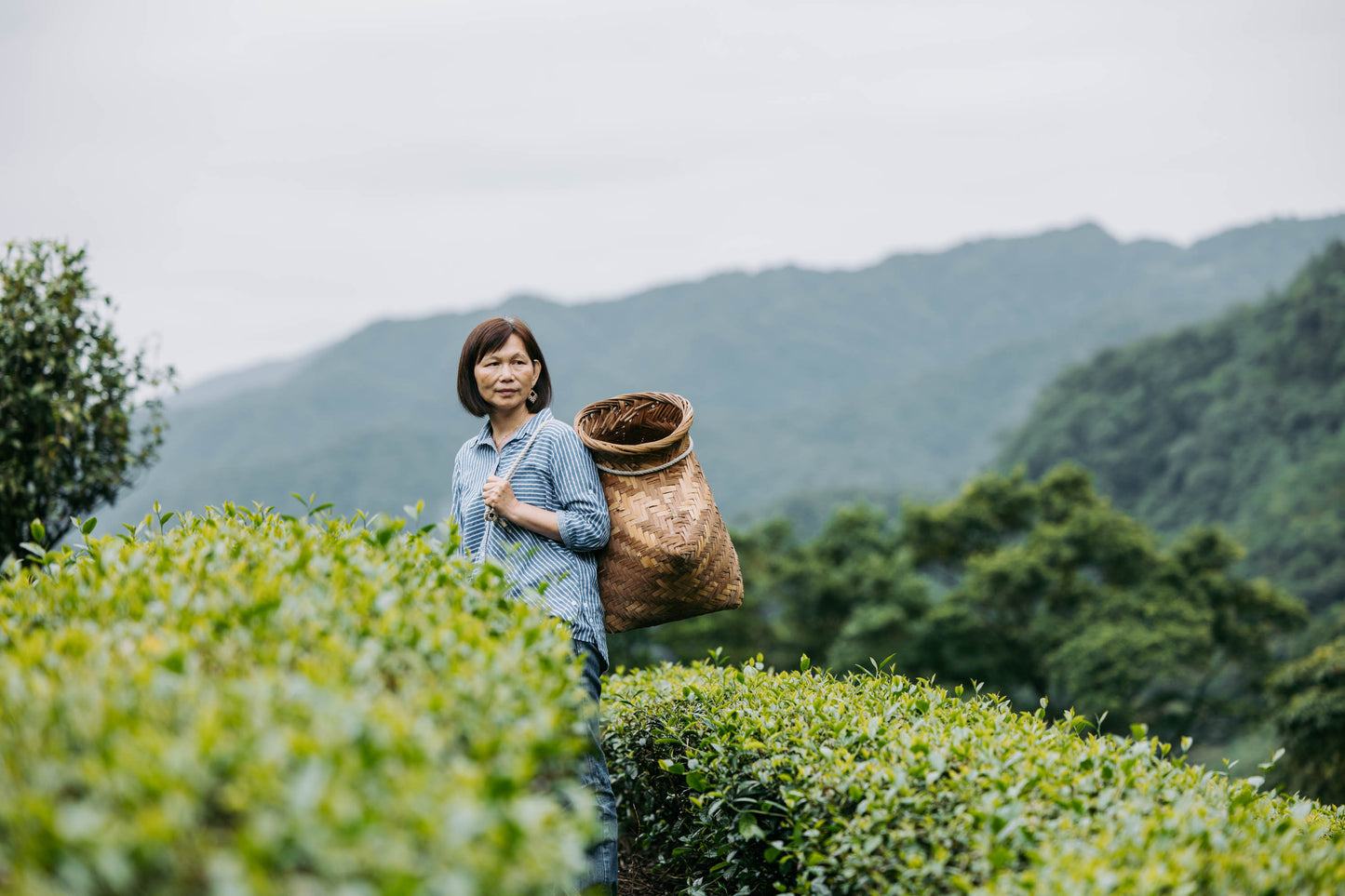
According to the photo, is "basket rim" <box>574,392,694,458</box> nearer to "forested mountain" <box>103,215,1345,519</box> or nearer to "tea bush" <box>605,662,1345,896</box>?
"tea bush" <box>605,662,1345,896</box>

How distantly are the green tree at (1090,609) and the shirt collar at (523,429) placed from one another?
20026 millimetres

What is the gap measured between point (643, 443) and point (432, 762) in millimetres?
2201

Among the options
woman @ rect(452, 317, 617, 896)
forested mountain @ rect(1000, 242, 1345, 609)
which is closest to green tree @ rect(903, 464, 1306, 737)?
forested mountain @ rect(1000, 242, 1345, 609)

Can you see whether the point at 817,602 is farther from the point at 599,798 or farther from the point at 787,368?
the point at 787,368

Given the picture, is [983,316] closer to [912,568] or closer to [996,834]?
[912,568]

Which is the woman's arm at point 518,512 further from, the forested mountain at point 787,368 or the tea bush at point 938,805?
the forested mountain at point 787,368

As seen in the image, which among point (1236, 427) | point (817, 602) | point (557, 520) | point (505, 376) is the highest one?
point (505, 376)

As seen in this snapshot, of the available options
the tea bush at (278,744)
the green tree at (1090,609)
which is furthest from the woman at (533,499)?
the green tree at (1090,609)

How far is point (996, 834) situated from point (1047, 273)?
190m

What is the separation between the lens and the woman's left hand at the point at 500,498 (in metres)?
3.18

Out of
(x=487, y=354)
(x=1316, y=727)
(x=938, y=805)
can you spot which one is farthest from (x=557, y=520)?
(x=1316, y=727)

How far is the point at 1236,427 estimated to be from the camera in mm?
43438

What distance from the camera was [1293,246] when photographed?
13850 centimetres

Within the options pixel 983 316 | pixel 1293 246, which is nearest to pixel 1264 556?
pixel 1293 246
